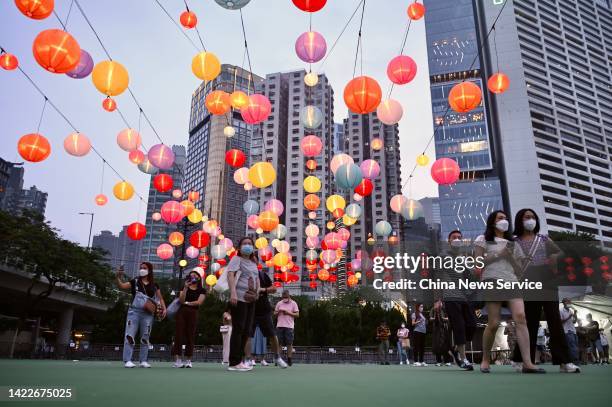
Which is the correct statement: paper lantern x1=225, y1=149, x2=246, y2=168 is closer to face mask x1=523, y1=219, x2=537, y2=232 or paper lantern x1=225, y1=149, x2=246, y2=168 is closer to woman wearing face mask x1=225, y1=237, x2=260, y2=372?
woman wearing face mask x1=225, y1=237, x2=260, y2=372

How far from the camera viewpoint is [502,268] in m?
4.37

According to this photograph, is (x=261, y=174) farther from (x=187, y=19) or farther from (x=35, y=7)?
(x=35, y=7)

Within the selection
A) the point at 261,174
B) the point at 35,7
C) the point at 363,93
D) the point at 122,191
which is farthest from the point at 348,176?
the point at 35,7

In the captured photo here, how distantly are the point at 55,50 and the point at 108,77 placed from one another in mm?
1034

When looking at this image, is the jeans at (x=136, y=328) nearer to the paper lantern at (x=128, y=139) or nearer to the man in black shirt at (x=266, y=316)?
the man in black shirt at (x=266, y=316)

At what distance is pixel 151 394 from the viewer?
7.94ft

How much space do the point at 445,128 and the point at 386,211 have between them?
28.2 m

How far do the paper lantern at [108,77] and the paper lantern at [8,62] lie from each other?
2745 mm

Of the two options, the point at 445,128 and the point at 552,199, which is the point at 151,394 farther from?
the point at 552,199

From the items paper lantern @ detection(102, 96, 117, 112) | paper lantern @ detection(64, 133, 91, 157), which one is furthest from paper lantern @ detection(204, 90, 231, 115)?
paper lantern @ detection(64, 133, 91, 157)

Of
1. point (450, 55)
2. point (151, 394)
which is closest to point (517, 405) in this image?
point (151, 394)

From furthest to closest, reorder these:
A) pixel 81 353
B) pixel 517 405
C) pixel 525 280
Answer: pixel 81 353, pixel 525 280, pixel 517 405

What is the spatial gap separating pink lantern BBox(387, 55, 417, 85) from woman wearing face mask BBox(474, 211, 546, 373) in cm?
494

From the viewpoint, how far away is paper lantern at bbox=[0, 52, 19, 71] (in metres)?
8.32
